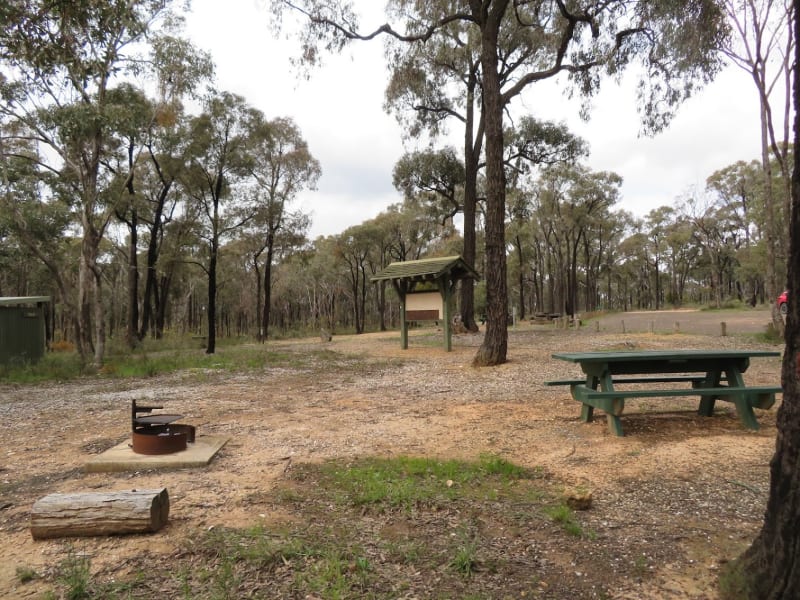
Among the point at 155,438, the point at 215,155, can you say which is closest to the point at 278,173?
the point at 215,155

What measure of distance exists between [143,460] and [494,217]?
8411mm

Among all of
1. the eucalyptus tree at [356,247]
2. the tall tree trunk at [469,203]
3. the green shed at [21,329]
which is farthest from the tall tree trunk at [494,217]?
the eucalyptus tree at [356,247]

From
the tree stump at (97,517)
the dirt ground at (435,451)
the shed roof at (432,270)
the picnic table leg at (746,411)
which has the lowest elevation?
the dirt ground at (435,451)

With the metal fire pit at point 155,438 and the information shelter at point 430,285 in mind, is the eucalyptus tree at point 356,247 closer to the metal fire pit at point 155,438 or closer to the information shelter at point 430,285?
the information shelter at point 430,285

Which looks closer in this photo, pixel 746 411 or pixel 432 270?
pixel 746 411

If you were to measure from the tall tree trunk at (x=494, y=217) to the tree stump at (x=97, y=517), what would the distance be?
8259 mm

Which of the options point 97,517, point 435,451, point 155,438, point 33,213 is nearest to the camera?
point 97,517

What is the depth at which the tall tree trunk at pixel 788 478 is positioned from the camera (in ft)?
6.32

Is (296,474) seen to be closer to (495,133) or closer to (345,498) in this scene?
(345,498)

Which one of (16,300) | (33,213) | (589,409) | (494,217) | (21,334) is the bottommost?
(589,409)

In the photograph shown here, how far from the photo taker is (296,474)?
409 cm

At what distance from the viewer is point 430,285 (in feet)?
46.2

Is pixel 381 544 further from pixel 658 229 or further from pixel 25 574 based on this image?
pixel 658 229

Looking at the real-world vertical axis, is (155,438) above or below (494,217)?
below
